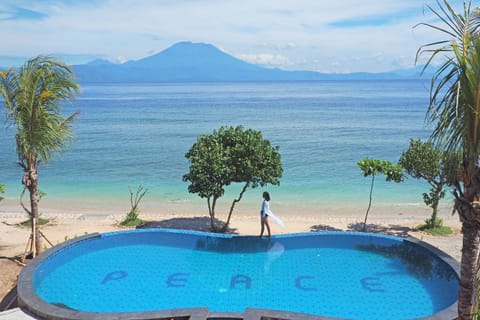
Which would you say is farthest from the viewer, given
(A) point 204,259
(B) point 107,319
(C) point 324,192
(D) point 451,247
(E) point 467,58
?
(C) point 324,192

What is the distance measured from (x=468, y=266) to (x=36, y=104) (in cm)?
1155

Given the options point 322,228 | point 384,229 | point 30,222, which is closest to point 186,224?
Result: point 322,228

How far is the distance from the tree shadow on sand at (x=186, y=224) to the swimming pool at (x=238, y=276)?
9.50ft

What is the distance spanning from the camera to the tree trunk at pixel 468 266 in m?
5.70

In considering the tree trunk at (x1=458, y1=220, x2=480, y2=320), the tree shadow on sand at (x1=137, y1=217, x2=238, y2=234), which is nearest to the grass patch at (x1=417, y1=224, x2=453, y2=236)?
the tree shadow on sand at (x1=137, y1=217, x2=238, y2=234)

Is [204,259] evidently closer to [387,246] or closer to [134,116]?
[387,246]

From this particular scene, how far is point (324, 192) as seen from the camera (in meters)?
29.3

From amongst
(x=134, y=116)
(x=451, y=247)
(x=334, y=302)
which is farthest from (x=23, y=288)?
(x=134, y=116)

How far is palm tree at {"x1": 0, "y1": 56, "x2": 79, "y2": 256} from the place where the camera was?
12914mm

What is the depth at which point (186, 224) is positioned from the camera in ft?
65.4

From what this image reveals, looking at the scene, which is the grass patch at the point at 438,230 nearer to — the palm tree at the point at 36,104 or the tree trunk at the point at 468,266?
the tree trunk at the point at 468,266

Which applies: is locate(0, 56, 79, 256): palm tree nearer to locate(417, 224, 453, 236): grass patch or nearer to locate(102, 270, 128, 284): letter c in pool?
locate(102, 270, 128, 284): letter c in pool

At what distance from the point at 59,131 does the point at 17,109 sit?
125cm

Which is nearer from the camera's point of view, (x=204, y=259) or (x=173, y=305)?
(x=173, y=305)
